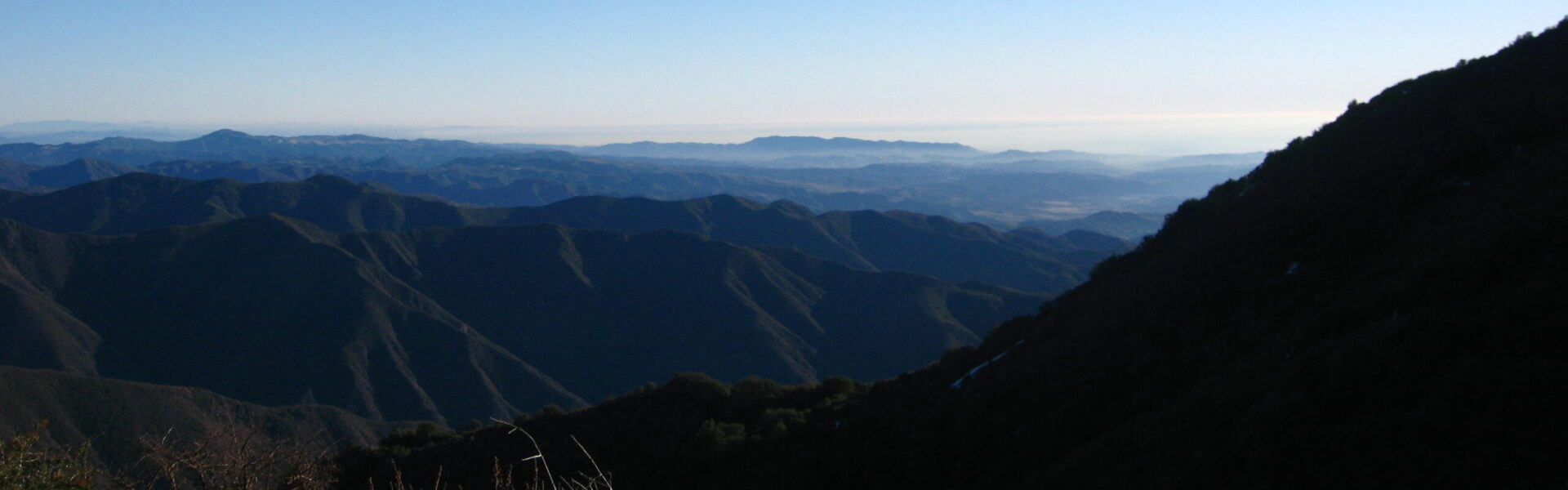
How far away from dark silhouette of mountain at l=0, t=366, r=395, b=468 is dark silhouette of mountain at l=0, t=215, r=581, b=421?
1509 centimetres

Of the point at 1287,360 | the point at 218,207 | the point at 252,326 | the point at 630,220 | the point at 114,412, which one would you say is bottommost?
the point at 252,326

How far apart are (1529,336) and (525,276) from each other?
379ft

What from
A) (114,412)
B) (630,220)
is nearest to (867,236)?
(630,220)

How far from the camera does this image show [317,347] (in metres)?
86.2

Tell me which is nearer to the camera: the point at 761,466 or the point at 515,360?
the point at 761,466

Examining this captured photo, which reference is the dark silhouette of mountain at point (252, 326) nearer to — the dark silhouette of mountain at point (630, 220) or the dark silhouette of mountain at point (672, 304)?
the dark silhouette of mountain at point (672, 304)

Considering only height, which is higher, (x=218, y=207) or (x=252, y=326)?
(x=218, y=207)

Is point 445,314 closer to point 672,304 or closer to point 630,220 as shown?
point 672,304

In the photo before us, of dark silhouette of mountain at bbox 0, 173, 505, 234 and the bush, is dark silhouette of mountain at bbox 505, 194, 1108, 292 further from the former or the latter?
the bush

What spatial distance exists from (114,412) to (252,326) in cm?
3851

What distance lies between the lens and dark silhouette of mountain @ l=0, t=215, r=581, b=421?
79.7 metres

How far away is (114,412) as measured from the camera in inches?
2237

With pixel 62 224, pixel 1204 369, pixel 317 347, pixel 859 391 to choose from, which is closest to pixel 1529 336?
pixel 1204 369

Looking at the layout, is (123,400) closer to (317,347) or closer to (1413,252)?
(317,347)
